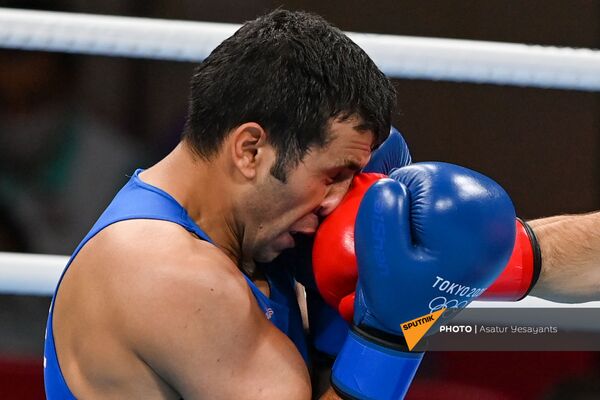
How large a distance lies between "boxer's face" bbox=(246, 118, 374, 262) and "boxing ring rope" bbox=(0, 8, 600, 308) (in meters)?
0.55

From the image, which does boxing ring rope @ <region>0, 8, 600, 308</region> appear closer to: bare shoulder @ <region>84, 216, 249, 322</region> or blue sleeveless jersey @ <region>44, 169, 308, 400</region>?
blue sleeveless jersey @ <region>44, 169, 308, 400</region>

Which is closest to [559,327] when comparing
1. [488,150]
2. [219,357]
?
[488,150]

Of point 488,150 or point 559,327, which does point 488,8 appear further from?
point 559,327

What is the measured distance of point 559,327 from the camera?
1.84 meters

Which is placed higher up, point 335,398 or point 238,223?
point 238,223

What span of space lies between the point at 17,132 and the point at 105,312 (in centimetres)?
113

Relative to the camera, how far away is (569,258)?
1424 mm

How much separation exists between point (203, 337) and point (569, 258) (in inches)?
28.1

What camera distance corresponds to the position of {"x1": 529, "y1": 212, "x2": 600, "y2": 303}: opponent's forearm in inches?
55.1

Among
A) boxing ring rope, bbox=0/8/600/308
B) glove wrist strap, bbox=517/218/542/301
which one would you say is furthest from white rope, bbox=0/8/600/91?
glove wrist strap, bbox=517/218/542/301

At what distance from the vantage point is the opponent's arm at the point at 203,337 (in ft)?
3.26

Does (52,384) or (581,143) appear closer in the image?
(52,384)

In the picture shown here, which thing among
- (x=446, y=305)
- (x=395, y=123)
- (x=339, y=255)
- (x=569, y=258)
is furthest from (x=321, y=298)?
(x=395, y=123)

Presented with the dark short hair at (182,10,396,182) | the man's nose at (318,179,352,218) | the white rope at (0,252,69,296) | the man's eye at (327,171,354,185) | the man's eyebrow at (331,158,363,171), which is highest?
the dark short hair at (182,10,396,182)
